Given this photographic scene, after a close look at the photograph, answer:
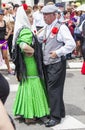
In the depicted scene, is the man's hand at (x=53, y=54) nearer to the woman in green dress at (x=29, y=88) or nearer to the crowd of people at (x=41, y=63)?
the crowd of people at (x=41, y=63)

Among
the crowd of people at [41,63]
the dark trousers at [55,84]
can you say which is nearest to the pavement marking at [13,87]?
the crowd of people at [41,63]

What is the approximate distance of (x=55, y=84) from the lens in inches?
230

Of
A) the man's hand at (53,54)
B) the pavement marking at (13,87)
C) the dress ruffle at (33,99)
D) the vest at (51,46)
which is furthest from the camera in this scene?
the pavement marking at (13,87)

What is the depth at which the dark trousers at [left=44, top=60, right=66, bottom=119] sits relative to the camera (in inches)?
228

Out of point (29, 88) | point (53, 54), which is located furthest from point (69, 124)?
point (53, 54)

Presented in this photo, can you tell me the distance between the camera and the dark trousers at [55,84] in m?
5.80

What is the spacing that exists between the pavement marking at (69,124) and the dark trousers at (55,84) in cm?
13

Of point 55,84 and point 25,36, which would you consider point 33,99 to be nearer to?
point 55,84

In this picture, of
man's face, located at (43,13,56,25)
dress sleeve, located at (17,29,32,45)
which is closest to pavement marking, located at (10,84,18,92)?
dress sleeve, located at (17,29,32,45)

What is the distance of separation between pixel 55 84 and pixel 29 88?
371 millimetres

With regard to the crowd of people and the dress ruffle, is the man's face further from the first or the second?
the dress ruffle

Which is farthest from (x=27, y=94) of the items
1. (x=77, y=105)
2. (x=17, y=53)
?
(x=77, y=105)

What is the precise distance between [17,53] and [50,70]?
50 cm

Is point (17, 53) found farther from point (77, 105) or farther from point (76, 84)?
point (76, 84)
